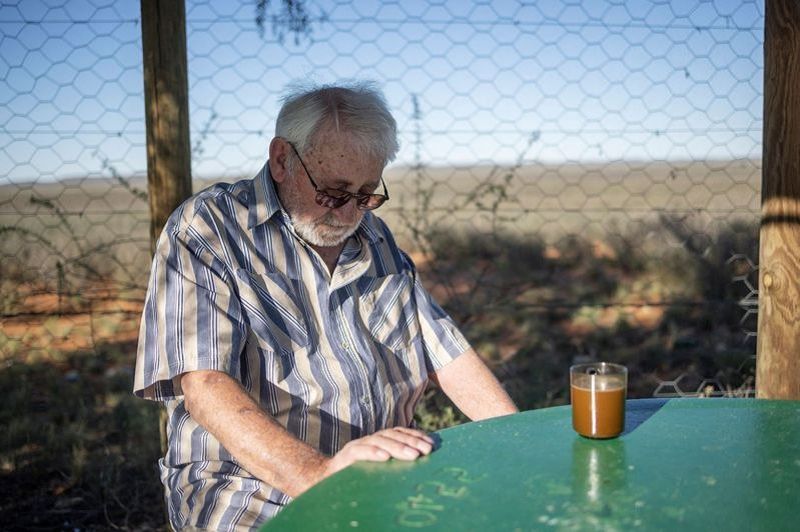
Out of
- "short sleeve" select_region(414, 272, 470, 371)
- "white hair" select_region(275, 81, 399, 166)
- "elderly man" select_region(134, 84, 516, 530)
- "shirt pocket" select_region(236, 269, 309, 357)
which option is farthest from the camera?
"short sleeve" select_region(414, 272, 470, 371)

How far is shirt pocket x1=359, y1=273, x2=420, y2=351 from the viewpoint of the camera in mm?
2170

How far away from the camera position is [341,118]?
208 cm

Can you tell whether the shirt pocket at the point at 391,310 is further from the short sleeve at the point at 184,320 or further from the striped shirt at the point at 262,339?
the short sleeve at the point at 184,320

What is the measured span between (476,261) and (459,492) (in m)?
7.07

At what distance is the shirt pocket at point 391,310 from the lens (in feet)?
7.12

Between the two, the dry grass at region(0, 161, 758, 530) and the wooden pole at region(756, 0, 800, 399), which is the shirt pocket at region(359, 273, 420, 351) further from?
the dry grass at region(0, 161, 758, 530)

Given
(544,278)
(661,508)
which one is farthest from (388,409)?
(544,278)

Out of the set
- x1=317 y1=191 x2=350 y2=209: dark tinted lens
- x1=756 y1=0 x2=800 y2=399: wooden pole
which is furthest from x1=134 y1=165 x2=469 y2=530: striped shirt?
x1=756 y1=0 x2=800 y2=399: wooden pole

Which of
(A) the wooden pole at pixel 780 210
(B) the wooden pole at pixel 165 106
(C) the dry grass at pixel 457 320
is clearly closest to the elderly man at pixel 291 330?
(B) the wooden pole at pixel 165 106

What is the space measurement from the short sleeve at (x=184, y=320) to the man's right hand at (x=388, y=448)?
40 centimetres

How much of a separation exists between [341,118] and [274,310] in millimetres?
491

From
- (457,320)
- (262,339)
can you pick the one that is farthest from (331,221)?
(457,320)

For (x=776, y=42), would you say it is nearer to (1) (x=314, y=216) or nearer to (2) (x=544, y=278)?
(1) (x=314, y=216)

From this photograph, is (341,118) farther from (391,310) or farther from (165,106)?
(165,106)
